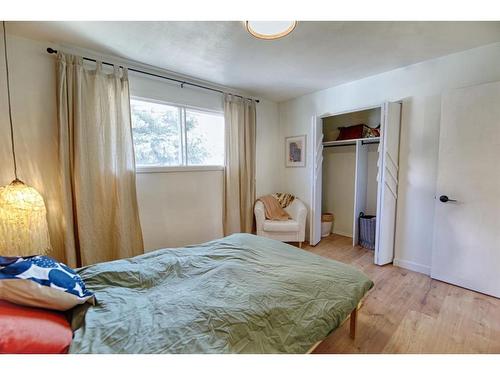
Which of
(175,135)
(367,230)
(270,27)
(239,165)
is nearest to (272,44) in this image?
(270,27)

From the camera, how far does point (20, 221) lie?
1745 mm

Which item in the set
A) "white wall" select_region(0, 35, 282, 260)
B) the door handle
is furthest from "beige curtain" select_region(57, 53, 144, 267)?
the door handle

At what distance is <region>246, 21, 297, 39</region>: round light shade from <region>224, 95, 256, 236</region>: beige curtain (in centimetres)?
163

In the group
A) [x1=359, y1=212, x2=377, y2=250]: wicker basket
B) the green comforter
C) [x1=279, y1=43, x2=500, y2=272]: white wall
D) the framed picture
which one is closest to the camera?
the green comforter

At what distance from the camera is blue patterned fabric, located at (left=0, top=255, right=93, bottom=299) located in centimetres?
97

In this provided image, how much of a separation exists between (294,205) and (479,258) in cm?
216

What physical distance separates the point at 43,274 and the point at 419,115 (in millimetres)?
3411

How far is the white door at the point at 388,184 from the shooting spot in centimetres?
267

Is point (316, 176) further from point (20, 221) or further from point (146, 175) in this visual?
point (20, 221)

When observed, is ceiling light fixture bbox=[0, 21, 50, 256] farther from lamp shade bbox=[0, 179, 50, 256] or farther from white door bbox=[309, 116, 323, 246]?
white door bbox=[309, 116, 323, 246]

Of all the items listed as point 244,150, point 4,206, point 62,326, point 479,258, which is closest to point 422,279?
point 479,258

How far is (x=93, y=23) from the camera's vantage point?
1.80m

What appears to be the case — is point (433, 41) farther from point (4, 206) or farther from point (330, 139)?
point (4, 206)

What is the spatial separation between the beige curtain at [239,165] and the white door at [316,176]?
2.97ft
